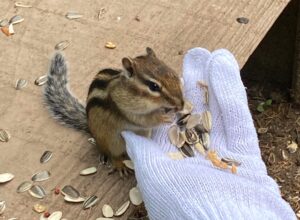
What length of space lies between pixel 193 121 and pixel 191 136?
0.22 ft

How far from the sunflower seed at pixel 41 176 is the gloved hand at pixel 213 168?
0.94 ft

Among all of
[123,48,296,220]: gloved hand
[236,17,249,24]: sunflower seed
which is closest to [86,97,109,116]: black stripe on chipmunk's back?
[123,48,296,220]: gloved hand

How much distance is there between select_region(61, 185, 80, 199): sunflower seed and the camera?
231 cm

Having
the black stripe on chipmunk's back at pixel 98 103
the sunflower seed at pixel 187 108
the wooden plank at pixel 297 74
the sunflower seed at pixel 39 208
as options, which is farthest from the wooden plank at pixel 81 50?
the wooden plank at pixel 297 74

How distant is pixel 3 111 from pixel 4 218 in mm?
477

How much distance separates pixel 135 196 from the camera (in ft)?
7.66

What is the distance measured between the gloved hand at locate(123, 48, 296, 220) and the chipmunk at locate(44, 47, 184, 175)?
57mm

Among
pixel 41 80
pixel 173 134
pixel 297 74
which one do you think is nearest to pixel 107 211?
pixel 173 134

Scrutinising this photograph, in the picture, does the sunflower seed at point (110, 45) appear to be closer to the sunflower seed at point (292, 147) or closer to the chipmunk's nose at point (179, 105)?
the chipmunk's nose at point (179, 105)

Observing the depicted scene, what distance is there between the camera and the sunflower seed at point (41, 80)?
2680mm

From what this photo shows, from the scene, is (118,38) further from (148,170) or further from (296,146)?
(296,146)

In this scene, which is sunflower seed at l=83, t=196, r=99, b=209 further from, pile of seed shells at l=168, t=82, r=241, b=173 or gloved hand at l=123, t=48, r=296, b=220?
pile of seed shells at l=168, t=82, r=241, b=173

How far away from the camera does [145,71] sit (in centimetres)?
234

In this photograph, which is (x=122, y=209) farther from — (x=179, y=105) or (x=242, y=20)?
(x=242, y=20)
